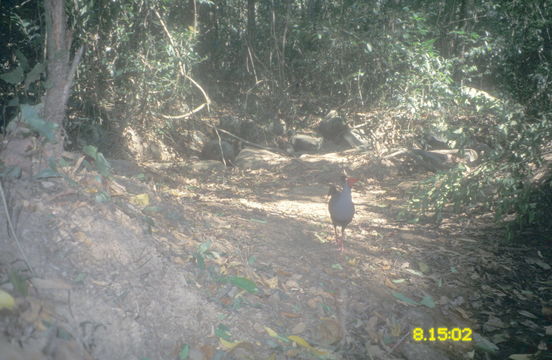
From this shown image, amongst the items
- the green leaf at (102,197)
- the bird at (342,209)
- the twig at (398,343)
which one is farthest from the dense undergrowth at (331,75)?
the twig at (398,343)

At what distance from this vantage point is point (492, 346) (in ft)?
8.70

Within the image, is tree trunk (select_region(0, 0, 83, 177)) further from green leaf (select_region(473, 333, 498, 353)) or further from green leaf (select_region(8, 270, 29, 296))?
green leaf (select_region(473, 333, 498, 353))

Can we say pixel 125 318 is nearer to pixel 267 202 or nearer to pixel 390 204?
pixel 267 202

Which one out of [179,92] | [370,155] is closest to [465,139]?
[370,155]

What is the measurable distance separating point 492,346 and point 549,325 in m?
0.64

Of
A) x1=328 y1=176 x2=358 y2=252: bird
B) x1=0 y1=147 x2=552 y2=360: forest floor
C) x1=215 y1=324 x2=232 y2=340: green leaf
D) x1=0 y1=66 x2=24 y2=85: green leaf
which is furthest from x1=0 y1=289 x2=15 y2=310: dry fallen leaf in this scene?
x1=328 y1=176 x2=358 y2=252: bird

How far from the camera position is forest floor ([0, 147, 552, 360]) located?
2.04 meters

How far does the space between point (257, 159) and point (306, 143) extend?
2102 millimetres

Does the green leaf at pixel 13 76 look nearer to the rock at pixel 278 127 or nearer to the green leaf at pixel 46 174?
the green leaf at pixel 46 174

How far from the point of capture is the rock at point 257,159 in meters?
8.73

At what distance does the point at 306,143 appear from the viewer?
10.5 meters

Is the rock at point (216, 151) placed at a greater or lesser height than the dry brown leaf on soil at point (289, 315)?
lesser
